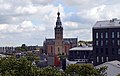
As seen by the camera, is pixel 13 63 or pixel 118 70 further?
pixel 118 70

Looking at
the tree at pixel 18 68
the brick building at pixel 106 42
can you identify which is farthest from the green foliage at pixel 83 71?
the brick building at pixel 106 42

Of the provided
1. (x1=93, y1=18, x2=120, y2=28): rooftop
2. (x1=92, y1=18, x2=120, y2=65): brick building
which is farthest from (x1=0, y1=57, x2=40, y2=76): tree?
(x1=93, y1=18, x2=120, y2=28): rooftop

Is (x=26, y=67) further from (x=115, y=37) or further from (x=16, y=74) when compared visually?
(x=115, y=37)

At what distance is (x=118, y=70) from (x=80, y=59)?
78.6m

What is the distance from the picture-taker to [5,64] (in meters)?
51.7

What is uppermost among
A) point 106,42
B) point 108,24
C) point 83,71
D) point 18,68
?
point 108,24

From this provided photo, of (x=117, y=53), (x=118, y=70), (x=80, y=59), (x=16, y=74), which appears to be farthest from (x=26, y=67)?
(x=80, y=59)

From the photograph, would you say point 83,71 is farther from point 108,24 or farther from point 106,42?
point 108,24

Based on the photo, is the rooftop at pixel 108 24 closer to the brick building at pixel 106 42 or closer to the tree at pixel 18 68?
the brick building at pixel 106 42

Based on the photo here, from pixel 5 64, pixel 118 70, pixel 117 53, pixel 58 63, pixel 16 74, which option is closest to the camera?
pixel 16 74

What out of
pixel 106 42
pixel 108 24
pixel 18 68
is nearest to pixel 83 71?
pixel 18 68

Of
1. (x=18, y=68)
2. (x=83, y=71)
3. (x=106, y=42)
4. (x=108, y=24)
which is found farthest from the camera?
(x=108, y=24)

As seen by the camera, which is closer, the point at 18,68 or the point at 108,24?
the point at 18,68

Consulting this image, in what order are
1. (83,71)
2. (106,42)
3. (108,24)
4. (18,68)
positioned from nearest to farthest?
1. (18,68)
2. (83,71)
3. (106,42)
4. (108,24)
